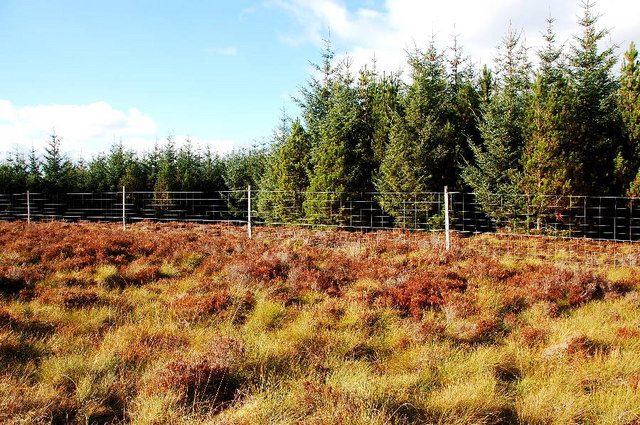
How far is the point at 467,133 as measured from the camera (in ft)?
52.3

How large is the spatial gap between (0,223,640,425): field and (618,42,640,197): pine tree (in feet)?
19.8

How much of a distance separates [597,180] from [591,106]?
10.3ft

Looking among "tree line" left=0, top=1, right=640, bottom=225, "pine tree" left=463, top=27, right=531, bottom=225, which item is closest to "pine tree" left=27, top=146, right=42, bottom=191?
"tree line" left=0, top=1, right=640, bottom=225

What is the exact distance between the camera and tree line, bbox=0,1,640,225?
41.2 ft

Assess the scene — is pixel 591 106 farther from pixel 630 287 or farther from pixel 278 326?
pixel 278 326

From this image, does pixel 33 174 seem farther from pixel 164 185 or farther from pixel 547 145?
pixel 547 145

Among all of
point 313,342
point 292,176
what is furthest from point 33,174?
point 313,342

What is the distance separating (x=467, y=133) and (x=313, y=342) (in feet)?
45.2

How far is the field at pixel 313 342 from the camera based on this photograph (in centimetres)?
321

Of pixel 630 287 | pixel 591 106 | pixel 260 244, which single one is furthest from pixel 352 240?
pixel 591 106

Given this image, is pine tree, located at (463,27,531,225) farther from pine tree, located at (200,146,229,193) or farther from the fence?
pine tree, located at (200,146,229,193)

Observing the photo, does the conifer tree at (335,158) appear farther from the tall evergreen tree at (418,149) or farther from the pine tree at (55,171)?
the pine tree at (55,171)

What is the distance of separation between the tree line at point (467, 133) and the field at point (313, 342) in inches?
208

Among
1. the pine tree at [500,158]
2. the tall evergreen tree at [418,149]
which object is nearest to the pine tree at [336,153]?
the tall evergreen tree at [418,149]
